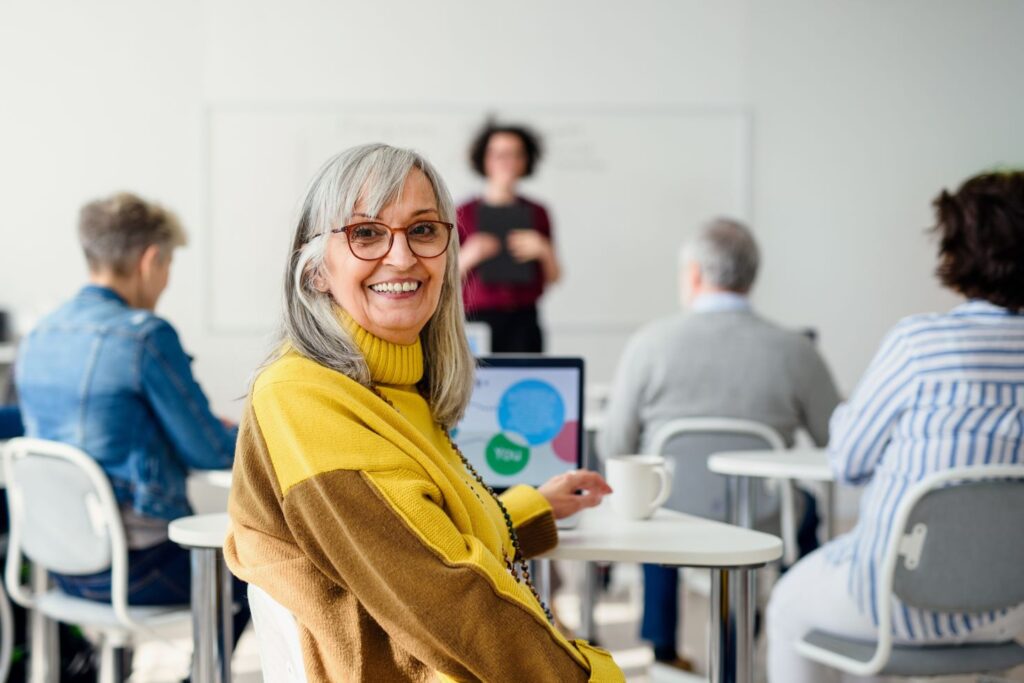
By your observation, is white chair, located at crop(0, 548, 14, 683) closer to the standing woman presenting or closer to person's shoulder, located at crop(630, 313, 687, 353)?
person's shoulder, located at crop(630, 313, 687, 353)

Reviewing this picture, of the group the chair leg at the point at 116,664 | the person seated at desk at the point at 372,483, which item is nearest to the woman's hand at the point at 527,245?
the chair leg at the point at 116,664

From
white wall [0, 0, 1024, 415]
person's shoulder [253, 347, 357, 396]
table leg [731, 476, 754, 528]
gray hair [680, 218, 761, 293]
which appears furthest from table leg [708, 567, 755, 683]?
white wall [0, 0, 1024, 415]

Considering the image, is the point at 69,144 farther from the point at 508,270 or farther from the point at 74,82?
the point at 508,270

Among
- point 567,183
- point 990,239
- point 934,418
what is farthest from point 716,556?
point 567,183

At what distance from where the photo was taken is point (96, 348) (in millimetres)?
2268

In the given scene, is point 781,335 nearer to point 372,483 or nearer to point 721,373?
point 721,373

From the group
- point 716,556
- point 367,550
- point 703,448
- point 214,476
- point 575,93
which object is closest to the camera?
point 367,550

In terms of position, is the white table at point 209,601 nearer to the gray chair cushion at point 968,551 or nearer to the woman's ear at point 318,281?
the woman's ear at point 318,281

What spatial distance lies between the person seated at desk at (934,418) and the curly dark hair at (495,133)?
8.27ft

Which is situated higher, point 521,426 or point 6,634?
point 521,426

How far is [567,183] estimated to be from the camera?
5281mm

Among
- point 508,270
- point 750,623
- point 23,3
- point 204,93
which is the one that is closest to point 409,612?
point 750,623

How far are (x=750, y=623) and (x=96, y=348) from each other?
140 centimetres

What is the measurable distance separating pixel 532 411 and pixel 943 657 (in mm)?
800
